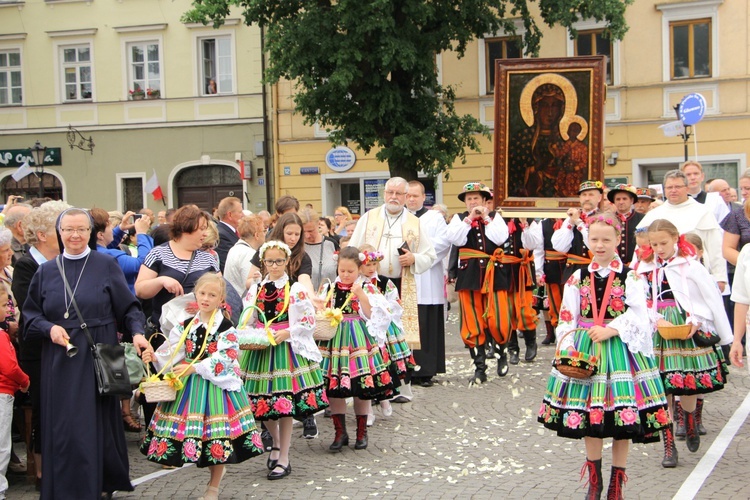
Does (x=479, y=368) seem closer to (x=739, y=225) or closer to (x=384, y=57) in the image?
(x=739, y=225)

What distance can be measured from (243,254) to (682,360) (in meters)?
3.82

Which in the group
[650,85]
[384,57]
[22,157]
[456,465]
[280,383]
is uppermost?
[384,57]

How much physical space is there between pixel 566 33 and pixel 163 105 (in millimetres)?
11795

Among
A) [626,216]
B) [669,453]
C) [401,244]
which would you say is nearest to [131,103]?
[626,216]

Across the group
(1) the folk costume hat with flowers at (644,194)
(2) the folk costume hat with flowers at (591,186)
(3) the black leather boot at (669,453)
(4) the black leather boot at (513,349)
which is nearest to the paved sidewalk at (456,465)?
(3) the black leather boot at (669,453)

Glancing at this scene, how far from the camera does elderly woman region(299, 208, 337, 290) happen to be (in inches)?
355

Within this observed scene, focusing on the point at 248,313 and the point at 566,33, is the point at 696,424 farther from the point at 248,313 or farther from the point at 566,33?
the point at 566,33

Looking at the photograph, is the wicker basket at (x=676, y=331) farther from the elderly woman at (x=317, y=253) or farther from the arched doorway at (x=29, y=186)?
the arched doorway at (x=29, y=186)

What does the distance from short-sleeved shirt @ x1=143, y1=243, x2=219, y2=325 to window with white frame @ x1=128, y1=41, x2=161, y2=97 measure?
2209 centimetres

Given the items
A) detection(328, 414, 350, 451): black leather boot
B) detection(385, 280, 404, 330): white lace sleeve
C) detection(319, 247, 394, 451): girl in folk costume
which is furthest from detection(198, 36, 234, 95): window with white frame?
detection(328, 414, 350, 451): black leather boot

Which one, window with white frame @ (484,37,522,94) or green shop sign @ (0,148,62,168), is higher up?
window with white frame @ (484,37,522,94)

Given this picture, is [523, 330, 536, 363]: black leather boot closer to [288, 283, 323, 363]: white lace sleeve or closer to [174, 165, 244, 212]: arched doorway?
[288, 283, 323, 363]: white lace sleeve

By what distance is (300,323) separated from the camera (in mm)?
6891

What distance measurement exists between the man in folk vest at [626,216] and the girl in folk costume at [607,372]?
4.55m
